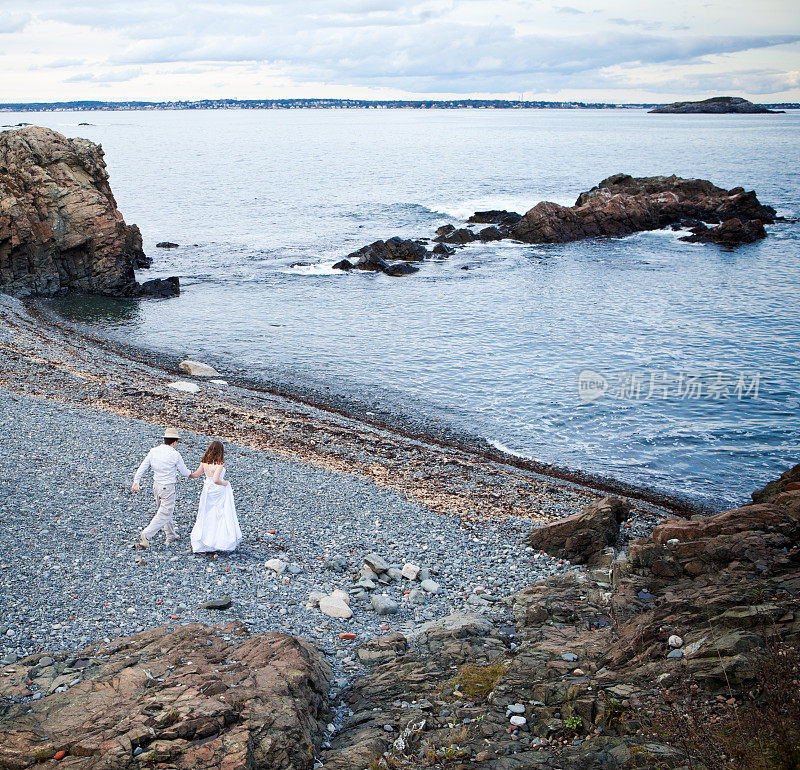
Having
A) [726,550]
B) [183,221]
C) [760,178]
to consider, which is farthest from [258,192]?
[726,550]

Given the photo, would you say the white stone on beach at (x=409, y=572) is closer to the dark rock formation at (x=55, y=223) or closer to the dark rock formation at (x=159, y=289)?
the dark rock formation at (x=159, y=289)

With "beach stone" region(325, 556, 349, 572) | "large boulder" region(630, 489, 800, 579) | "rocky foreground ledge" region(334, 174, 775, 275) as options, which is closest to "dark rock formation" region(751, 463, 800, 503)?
"large boulder" region(630, 489, 800, 579)

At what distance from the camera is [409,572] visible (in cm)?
1285

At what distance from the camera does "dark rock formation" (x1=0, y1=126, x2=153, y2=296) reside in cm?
3900

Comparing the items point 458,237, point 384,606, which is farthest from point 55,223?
point 384,606

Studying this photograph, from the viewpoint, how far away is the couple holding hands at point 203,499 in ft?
40.4

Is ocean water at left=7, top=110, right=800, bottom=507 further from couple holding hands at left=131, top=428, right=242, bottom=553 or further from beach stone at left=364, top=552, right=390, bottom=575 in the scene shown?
couple holding hands at left=131, top=428, right=242, bottom=553

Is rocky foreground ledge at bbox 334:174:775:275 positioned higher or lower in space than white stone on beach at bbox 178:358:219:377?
higher

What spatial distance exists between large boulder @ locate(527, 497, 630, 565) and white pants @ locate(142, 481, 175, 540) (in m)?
7.81

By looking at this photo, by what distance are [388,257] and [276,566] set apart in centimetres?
4288

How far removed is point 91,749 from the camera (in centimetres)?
666

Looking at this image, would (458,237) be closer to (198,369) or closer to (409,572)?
(198,369)

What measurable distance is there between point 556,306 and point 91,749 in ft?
124

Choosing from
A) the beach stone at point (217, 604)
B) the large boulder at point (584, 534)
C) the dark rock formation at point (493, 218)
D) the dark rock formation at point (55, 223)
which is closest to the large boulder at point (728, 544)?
the large boulder at point (584, 534)
